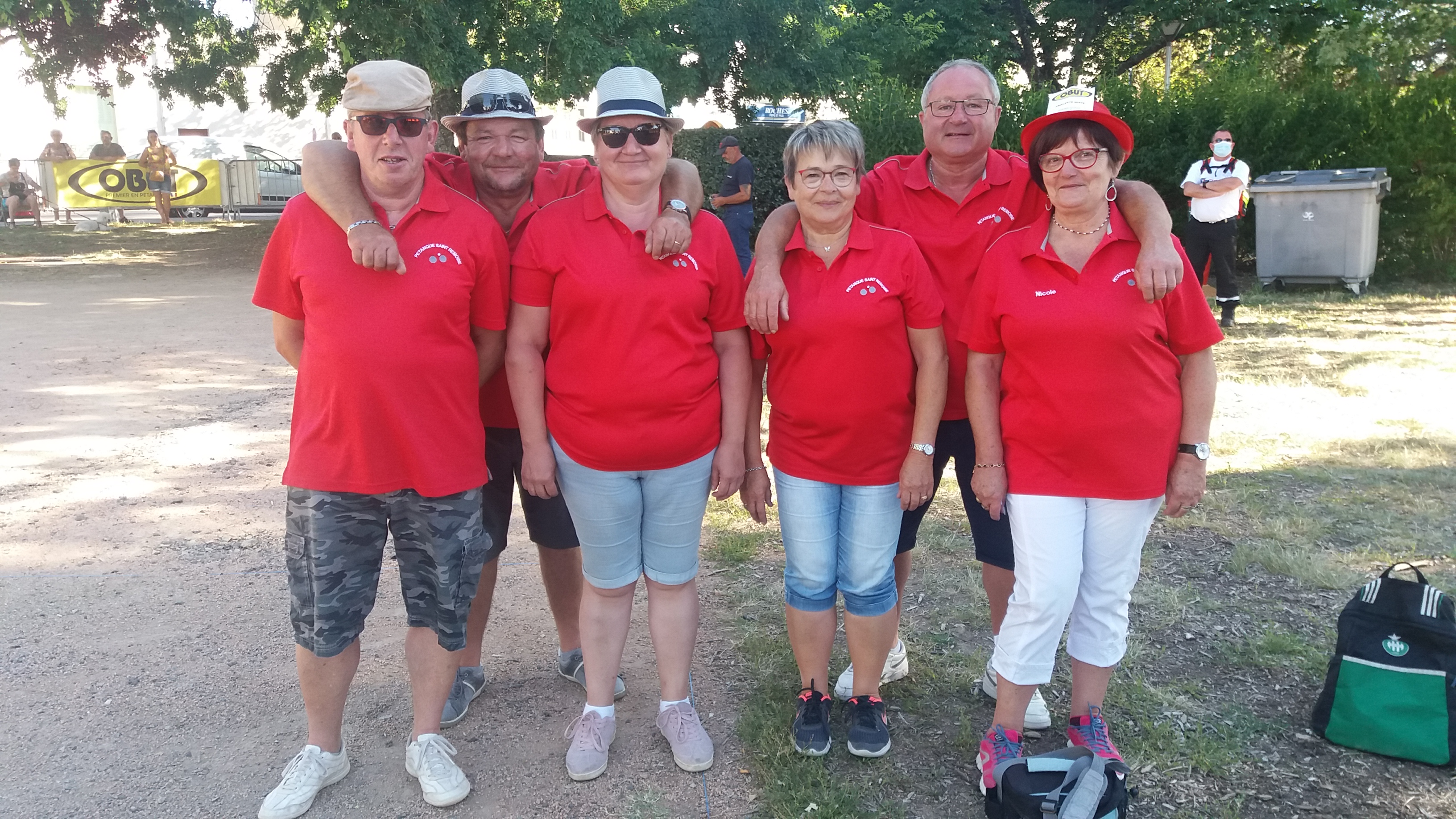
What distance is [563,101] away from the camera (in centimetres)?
1605

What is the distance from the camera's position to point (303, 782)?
301 cm

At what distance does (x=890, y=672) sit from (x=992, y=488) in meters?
1.12

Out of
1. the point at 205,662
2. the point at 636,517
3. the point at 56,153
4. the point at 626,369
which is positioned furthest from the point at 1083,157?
the point at 56,153

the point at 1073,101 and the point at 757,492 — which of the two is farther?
the point at 757,492

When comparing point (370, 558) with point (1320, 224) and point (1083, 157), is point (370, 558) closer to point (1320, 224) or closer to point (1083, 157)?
point (1083, 157)

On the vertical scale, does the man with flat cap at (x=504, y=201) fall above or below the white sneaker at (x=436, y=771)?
above

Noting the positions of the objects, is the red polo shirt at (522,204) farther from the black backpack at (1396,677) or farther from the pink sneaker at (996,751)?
the black backpack at (1396,677)

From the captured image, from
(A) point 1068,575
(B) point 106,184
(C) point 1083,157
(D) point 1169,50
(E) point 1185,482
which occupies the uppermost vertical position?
(D) point 1169,50

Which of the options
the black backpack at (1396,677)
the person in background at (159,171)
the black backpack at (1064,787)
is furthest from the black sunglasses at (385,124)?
the person in background at (159,171)

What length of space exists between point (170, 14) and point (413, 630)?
17217 mm

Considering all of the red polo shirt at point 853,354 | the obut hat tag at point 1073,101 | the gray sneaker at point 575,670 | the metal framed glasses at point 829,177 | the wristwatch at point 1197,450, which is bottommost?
the gray sneaker at point 575,670

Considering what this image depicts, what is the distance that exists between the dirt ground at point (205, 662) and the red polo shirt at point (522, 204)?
1099 mm

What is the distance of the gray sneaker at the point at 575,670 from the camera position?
3.72 metres

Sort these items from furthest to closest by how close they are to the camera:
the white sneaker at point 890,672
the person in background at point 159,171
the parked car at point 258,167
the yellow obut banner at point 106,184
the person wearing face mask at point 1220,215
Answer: the parked car at point 258,167 → the yellow obut banner at point 106,184 → the person in background at point 159,171 → the person wearing face mask at point 1220,215 → the white sneaker at point 890,672
